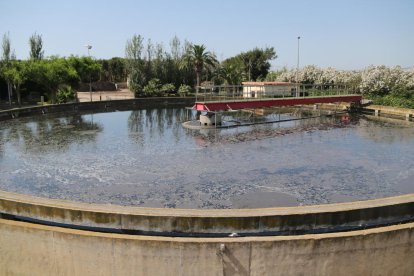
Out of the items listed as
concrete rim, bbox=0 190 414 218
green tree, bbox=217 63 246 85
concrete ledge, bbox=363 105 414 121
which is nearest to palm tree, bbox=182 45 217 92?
green tree, bbox=217 63 246 85

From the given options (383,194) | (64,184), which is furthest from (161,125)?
(383,194)

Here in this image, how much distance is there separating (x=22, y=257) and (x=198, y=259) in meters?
4.35

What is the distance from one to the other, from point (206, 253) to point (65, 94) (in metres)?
36.4

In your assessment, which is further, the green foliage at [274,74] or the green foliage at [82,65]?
the green foliage at [274,74]

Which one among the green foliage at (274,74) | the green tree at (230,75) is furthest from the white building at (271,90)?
the green foliage at (274,74)

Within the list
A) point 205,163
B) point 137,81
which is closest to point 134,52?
point 137,81

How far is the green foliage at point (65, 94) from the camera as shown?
1586 inches

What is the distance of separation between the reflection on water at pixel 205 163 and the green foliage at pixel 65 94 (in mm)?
10685

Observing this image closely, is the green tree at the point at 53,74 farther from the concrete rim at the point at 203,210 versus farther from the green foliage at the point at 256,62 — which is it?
the green foliage at the point at 256,62

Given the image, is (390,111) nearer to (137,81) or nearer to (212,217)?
(137,81)

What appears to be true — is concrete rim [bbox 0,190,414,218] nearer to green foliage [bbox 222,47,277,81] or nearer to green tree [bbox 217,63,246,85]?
green tree [bbox 217,63,246,85]

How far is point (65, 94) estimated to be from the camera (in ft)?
133

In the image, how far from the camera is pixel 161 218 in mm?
9000

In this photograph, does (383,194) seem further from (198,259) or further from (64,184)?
(64,184)
